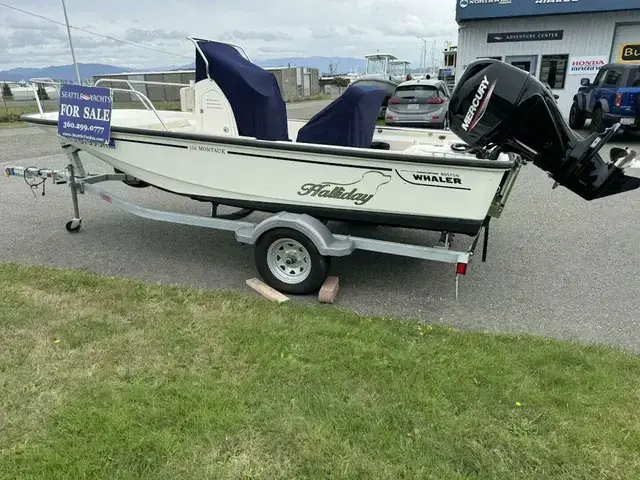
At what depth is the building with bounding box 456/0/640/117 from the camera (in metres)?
17.1

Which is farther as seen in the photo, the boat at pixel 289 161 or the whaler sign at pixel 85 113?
the whaler sign at pixel 85 113

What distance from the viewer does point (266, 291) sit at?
4.30m

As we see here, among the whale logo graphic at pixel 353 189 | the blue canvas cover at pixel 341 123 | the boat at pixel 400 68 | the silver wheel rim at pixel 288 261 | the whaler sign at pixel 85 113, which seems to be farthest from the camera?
the boat at pixel 400 68

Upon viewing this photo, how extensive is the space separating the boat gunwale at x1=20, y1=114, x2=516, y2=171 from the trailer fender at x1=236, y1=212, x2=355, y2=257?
21.9 inches

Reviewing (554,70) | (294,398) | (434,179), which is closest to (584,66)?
(554,70)

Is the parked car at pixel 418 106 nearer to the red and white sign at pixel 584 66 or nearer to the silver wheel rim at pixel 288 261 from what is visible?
the red and white sign at pixel 584 66

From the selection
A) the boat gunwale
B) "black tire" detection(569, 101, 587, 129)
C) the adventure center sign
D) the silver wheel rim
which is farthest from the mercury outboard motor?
the adventure center sign

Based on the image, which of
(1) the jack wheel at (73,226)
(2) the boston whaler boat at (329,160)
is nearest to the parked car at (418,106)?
A: (2) the boston whaler boat at (329,160)

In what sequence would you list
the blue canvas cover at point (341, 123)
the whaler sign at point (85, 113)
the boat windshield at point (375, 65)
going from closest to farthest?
the blue canvas cover at point (341, 123) < the whaler sign at point (85, 113) < the boat windshield at point (375, 65)

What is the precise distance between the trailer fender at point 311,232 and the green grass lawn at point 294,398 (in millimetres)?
508

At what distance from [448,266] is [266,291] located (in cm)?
187

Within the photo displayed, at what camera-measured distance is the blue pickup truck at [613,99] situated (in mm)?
11461

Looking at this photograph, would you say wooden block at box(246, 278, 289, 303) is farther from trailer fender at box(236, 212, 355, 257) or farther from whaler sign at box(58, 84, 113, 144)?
whaler sign at box(58, 84, 113, 144)

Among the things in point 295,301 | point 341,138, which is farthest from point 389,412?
point 341,138
